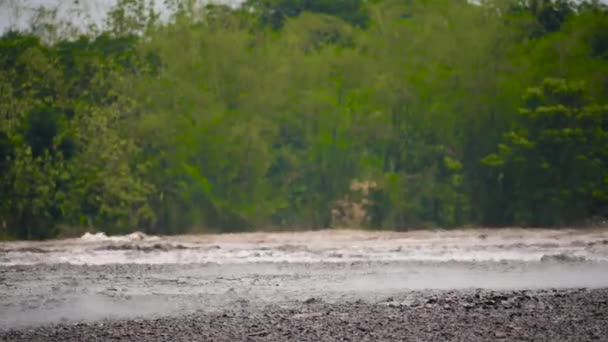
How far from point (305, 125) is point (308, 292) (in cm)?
2213

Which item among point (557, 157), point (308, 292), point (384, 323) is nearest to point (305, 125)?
point (557, 157)

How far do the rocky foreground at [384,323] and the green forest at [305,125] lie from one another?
874 inches

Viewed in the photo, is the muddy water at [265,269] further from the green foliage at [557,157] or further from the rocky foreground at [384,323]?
the green foliage at [557,157]

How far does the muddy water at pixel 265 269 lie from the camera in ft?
48.5

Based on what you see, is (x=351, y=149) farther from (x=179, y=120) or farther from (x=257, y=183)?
(x=179, y=120)

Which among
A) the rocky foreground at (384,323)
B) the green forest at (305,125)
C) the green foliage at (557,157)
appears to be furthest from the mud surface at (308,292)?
the green forest at (305,125)

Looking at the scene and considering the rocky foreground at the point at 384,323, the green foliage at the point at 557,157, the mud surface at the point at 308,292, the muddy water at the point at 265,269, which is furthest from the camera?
the green foliage at the point at 557,157

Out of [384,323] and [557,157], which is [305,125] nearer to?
[557,157]

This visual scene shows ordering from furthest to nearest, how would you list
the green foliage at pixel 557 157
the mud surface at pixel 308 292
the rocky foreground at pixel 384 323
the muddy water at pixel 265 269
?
the green foliage at pixel 557 157, the muddy water at pixel 265 269, the mud surface at pixel 308 292, the rocky foreground at pixel 384 323

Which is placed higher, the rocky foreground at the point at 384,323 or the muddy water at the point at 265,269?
the rocky foreground at the point at 384,323

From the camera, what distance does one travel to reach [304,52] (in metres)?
39.5

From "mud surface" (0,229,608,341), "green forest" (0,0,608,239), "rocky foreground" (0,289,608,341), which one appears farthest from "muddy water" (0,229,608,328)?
"green forest" (0,0,608,239)

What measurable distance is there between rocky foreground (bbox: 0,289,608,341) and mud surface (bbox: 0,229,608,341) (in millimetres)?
20

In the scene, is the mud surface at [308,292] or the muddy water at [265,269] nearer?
the mud surface at [308,292]
